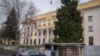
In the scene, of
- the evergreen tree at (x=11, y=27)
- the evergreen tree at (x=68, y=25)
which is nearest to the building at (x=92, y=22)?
the evergreen tree at (x=11, y=27)

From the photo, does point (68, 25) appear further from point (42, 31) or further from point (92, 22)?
point (42, 31)

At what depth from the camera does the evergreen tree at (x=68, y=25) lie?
102 feet

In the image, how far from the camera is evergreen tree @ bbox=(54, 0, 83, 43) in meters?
31.1

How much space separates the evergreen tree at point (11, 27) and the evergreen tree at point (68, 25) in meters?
30.7

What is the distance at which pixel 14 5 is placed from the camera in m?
63.5

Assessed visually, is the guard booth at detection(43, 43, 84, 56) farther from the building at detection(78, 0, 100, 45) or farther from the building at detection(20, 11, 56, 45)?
the building at detection(20, 11, 56, 45)

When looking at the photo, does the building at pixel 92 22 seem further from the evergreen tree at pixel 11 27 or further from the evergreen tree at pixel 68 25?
the evergreen tree at pixel 68 25

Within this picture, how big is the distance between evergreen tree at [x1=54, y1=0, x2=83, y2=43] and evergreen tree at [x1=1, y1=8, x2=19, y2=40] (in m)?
30.7

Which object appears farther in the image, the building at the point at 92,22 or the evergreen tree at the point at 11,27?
the evergreen tree at the point at 11,27

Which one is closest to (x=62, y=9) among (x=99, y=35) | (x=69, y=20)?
(x=69, y=20)

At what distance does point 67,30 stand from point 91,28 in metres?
32.4

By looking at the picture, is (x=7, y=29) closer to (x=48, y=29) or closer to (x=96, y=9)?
(x=48, y=29)

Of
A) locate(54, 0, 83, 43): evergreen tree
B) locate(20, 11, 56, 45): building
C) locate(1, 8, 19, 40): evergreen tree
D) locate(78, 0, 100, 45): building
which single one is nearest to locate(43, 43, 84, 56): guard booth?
locate(54, 0, 83, 43): evergreen tree

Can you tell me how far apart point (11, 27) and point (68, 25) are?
41925 millimetres
